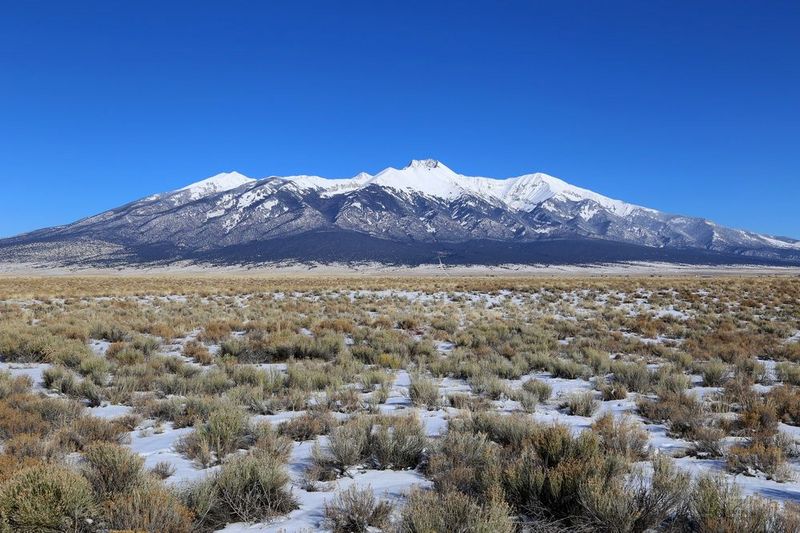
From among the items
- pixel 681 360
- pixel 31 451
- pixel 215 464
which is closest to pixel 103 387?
pixel 31 451

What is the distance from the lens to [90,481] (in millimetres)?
4086

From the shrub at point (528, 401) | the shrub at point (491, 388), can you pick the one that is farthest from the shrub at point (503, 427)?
the shrub at point (491, 388)

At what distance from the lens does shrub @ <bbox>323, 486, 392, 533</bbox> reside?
3676 millimetres

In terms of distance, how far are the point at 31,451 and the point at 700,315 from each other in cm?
2087

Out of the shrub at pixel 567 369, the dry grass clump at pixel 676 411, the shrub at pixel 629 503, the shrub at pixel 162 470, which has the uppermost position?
the shrub at pixel 629 503

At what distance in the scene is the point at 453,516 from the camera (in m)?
3.37

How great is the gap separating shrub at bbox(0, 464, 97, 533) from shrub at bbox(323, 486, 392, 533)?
1.75 m

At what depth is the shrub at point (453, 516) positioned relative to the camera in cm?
321

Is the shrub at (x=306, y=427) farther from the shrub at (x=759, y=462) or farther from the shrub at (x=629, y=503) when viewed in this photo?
the shrub at (x=759, y=462)

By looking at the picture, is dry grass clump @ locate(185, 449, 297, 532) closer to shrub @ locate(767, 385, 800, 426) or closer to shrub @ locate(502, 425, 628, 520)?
shrub @ locate(502, 425, 628, 520)

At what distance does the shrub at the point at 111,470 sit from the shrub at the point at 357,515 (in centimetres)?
173

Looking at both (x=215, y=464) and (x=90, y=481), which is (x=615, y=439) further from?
(x=90, y=481)

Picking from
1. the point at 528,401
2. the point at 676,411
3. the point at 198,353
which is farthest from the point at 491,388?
the point at 198,353

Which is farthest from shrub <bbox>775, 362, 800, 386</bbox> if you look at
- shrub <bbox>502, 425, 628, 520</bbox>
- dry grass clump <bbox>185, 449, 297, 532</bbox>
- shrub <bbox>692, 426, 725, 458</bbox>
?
dry grass clump <bbox>185, 449, 297, 532</bbox>
